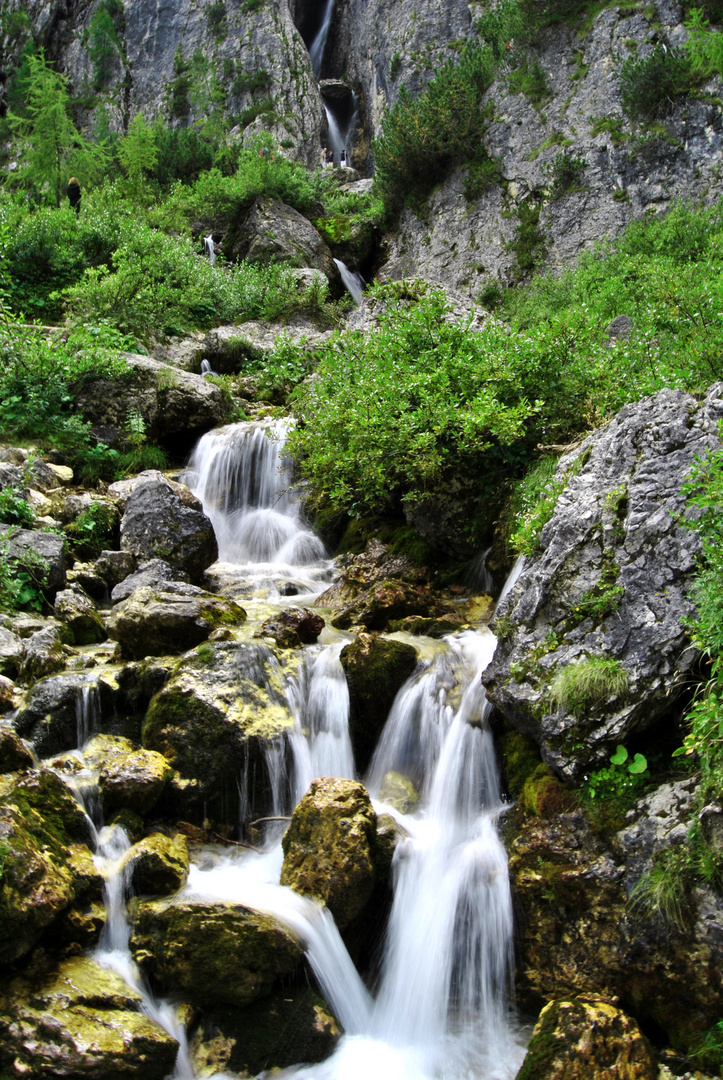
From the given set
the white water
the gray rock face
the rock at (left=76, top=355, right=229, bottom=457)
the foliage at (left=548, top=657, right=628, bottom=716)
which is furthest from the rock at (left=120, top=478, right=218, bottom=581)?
the white water

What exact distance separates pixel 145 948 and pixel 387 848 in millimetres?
1856

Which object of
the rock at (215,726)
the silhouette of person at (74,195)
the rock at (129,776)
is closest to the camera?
the rock at (129,776)

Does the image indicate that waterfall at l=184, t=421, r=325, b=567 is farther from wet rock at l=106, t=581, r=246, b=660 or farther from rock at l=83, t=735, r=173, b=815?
rock at l=83, t=735, r=173, b=815

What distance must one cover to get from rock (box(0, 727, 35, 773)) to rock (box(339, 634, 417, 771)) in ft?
9.36

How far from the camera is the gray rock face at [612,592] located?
489 cm

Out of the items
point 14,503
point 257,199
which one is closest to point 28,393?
point 14,503

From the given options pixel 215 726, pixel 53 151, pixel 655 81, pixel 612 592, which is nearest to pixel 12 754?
pixel 215 726

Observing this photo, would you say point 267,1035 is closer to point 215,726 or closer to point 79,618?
point 215,726

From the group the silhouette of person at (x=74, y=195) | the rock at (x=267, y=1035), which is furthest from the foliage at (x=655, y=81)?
the rock at (x=267, y=1035)

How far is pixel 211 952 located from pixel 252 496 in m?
9.04

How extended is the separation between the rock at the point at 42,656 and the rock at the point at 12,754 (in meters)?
1.41

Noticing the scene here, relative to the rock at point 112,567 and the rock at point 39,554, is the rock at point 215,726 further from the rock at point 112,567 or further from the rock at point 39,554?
the rock at point 112,567

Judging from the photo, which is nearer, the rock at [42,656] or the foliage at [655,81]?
the rock at [42,656]

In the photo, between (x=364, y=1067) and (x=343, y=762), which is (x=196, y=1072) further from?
(x=343, y=762)
